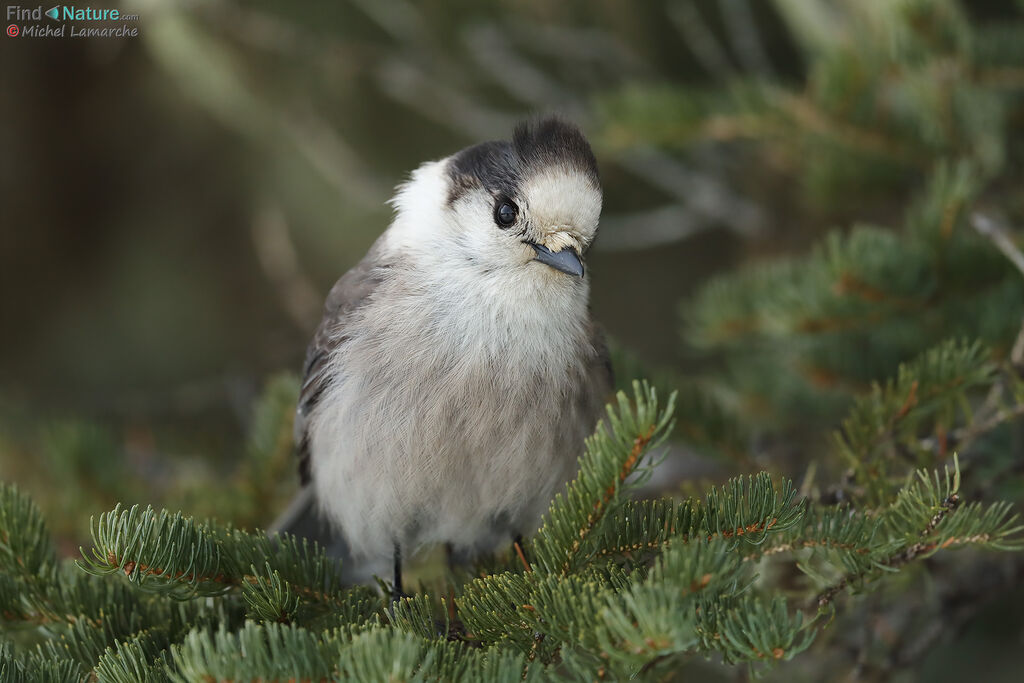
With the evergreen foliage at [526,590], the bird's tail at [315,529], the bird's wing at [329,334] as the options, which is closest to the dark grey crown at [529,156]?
the bird's wing at [329,334]

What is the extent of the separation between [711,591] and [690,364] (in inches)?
93.8

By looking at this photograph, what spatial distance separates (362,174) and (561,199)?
1342 millimetres

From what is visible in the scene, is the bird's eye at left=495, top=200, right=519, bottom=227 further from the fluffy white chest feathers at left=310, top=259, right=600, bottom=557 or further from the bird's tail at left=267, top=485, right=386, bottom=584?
the bird's tail at left=267, top=485, right=386, bottom=584

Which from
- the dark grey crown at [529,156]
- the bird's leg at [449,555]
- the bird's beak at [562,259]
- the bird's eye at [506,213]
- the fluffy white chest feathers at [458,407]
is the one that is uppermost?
the dark grey crown at [529,156]

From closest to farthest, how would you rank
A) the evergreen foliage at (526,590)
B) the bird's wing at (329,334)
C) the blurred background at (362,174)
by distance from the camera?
the evergreen foliage at (526,590), the bird's wing at (329,334), the blurred background at (362,174)

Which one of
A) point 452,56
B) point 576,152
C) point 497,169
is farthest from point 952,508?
point 452,56

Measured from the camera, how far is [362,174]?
2.74 meters

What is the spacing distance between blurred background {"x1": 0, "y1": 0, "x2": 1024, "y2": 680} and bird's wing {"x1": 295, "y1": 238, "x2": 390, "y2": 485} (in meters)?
0.12

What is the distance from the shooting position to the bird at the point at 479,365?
5.01 ft

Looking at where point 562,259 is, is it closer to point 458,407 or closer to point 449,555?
point 458,407

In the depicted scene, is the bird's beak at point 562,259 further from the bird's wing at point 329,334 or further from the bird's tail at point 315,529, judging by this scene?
the bird's tail at point 315,529

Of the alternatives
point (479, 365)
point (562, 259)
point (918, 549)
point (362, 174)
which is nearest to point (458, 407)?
point (479, 365)

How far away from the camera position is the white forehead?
60.4 inches

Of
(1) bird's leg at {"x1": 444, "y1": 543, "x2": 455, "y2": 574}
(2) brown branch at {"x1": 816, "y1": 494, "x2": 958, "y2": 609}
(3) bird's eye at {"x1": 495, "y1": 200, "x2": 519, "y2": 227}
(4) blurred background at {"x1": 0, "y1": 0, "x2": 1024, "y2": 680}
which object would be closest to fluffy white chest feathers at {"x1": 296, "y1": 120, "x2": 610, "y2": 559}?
(3) bird's eye at {"x1": 495, "y1": 200, "x2": 519, "y2": 227}
